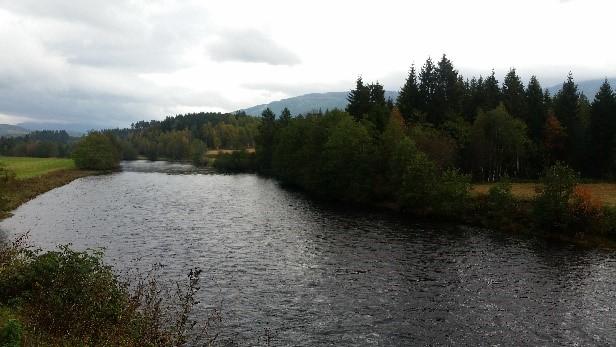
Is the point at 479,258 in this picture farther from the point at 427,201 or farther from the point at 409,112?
the point at 409,112

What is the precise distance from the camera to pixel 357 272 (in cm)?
4544

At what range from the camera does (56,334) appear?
23516 millimetres

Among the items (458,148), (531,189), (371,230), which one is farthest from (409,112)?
(371,230)

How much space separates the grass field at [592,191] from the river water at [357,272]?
18.2 meters

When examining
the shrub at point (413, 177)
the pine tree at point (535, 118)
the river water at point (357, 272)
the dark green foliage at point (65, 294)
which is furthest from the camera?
the pine tree at point (535, 118)

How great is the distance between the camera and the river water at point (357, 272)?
3216cm

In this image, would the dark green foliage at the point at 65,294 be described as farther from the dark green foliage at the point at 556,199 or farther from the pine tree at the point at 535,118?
the pine tree at the point at 535,118

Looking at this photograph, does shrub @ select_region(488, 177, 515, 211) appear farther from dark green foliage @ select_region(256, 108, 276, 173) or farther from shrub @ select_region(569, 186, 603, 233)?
dark green foliage @ select_region(256, 108, 276, 173)

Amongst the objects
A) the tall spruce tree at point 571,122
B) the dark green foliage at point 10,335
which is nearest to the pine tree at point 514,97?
the tall spruce tree at point 571,122

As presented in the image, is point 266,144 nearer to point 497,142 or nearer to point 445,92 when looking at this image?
point 445,92

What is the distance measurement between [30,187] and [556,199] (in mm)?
113121

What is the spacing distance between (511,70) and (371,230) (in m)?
101

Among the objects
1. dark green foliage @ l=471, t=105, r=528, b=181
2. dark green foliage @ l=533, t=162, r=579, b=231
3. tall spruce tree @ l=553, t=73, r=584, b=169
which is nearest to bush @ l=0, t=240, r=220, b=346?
dark green foliage @ l=533, t=162, r=579, b=231

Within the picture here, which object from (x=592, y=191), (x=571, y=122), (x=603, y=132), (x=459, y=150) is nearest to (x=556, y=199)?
(x=592, y=191)
